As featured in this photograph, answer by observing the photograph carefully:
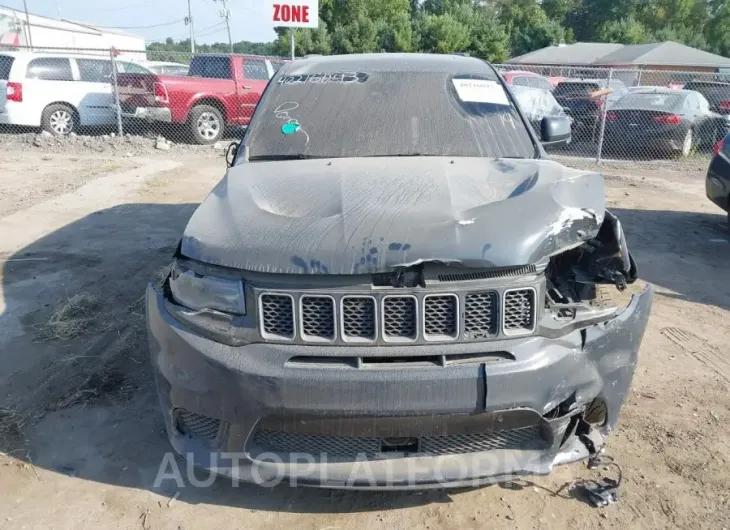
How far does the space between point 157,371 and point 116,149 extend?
1102 cm

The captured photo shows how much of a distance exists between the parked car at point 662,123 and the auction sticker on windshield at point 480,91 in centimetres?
968

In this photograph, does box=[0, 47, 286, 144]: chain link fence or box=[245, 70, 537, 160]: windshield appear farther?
box=[0, 47, 286, 144]: chain link fence

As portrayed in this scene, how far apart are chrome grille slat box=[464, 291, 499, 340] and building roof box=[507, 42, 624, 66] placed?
126 ft

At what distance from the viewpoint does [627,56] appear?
38188 millimetres

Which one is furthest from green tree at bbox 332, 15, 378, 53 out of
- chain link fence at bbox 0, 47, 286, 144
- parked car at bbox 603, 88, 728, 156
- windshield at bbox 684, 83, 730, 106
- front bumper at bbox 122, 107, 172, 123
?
parked car at bbox 603, 88, 728, 156

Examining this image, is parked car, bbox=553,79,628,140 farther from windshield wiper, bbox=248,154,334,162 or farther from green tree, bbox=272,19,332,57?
green tree, bbox=272,19,332,57

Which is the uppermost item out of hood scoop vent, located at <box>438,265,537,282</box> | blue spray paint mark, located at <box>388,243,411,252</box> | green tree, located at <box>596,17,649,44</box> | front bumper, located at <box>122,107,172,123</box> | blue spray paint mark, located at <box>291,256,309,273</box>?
green tree, located at <box>596,17,649,44</box>

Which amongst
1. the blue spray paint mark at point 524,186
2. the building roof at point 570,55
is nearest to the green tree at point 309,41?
the building roof at point 570,55

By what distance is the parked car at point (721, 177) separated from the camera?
6652mm

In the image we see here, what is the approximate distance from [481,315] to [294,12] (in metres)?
10.7

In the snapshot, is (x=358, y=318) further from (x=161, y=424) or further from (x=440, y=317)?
(x=161, y=424)

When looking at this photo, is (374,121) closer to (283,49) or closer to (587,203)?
(587,203)

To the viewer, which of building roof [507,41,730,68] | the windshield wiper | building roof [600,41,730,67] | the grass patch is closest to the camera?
the windshield wiper

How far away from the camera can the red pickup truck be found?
12570mm
